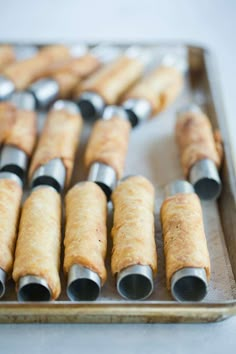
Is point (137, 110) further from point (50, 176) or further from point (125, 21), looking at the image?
point (125, 21)

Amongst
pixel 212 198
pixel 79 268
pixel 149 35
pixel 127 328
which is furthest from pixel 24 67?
pixel 127 328

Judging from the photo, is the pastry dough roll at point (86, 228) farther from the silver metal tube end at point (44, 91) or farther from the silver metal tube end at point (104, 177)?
the silver metal tube end at point (44, 91)

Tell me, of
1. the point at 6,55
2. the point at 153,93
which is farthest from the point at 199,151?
the point at 6,55

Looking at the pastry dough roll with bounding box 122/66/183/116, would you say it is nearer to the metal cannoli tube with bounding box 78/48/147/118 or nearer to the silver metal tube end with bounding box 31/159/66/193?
the metal cannoli tube with bounding box 78/48/147/118

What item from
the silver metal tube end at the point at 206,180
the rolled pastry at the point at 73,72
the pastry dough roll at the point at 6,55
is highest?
the pastry dough roll at the point at 6,55

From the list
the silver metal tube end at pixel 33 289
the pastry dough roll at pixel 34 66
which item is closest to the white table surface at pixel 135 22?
the pastry dough roll at pixel 34 66
